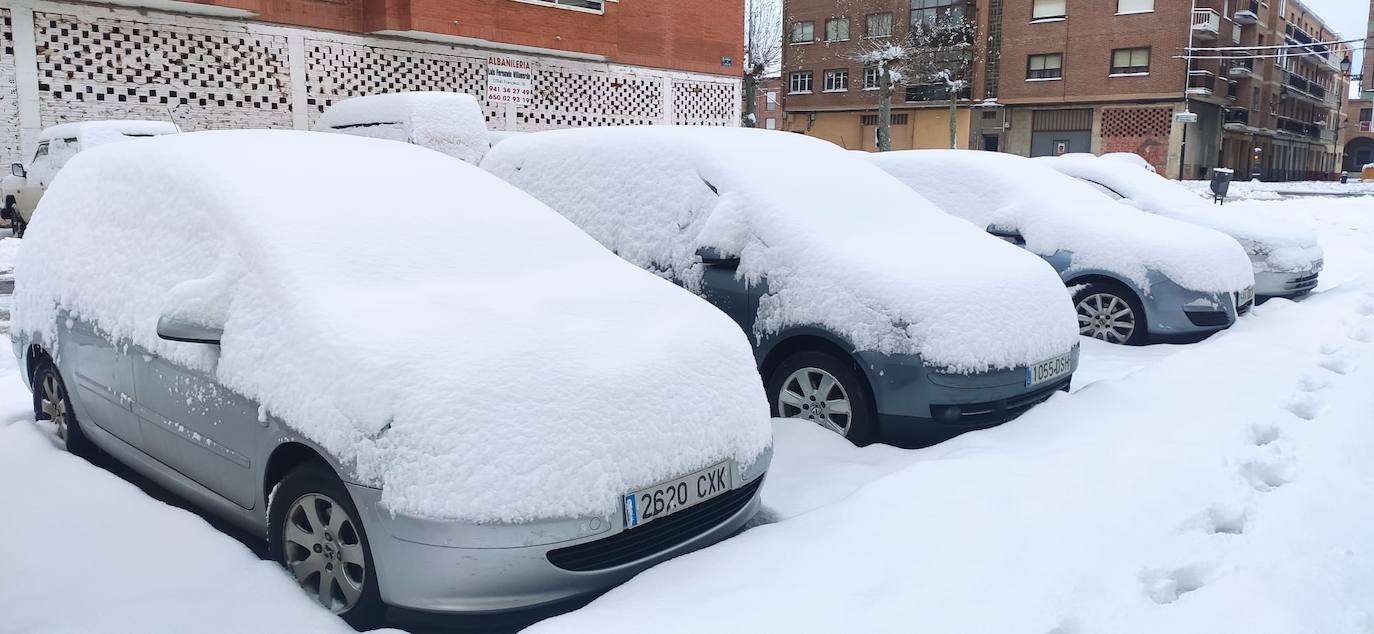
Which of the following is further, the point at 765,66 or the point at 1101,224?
the point at 765,66

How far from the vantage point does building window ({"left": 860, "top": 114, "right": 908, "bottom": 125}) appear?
49.3m

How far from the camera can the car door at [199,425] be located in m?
2.99

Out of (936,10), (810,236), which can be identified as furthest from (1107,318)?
(936,10)

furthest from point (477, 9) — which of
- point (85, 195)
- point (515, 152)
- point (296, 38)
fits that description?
point (85, 195)

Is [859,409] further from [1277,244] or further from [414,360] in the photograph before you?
[1277,244]

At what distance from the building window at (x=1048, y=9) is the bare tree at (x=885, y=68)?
606 cm

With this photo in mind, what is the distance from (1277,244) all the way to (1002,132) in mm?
39493

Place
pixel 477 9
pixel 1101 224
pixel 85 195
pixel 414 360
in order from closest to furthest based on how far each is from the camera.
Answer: pixel 414 360
pixel 85 195
pixel 1101 224
pixel 477 9

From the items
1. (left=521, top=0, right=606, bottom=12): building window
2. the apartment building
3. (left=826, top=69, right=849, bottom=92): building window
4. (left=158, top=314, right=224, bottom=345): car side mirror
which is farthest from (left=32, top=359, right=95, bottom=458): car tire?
(left=826, top=69, right=849, bottom=92): building window

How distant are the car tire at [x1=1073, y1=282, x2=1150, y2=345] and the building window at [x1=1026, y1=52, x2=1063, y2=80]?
4082cm

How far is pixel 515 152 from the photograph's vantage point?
5.91m

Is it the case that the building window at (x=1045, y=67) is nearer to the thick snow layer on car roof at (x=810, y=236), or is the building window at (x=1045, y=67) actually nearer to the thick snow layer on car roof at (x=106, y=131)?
the thick snow layer on car roof at (x=106, y=131)

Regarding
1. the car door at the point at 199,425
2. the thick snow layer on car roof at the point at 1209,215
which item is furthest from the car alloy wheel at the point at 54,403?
the thick snow layer on car roof at the point at 1209,215

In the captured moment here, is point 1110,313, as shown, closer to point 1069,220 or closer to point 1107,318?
point 1107,318
